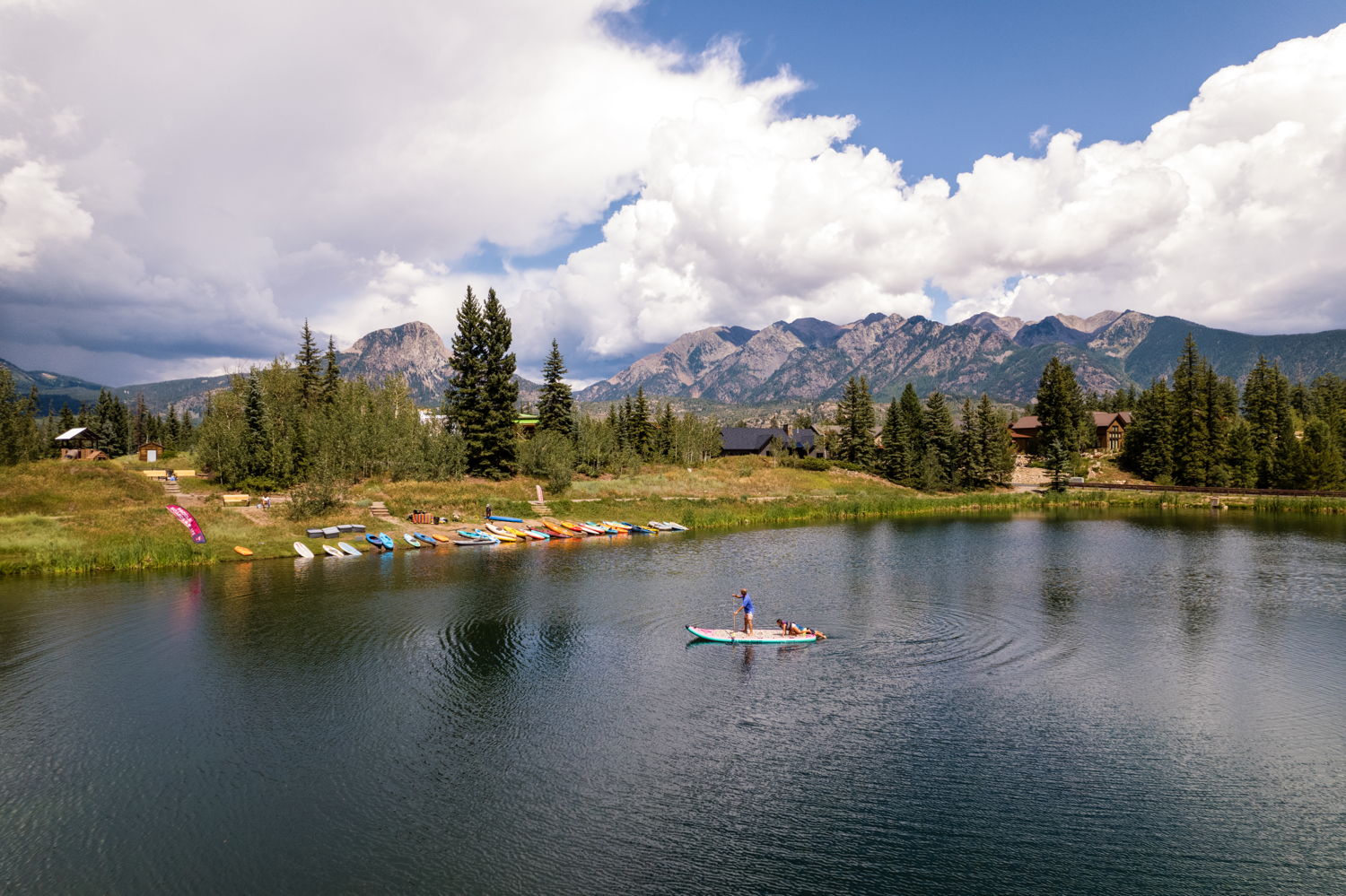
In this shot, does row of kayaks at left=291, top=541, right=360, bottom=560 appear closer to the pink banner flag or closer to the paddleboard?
the pink banner flag

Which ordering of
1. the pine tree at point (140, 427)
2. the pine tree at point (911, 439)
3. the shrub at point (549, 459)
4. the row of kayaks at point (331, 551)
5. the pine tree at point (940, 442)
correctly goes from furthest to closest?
the pine tree at point (140, 427)
the pine tree at point (911, 439)
the pine tree at point (940, 442)
the shrub at point (549, 459)
the row of kayaks at point (331, 551)

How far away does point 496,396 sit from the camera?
331ft

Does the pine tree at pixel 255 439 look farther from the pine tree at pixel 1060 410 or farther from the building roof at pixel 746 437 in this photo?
the pine tree at pixel 1060 410

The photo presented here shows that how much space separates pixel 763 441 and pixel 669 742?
A: 15762cm

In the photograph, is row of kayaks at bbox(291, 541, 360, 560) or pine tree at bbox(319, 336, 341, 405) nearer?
row of kayaks at bbox(291, 541, 360, 560)

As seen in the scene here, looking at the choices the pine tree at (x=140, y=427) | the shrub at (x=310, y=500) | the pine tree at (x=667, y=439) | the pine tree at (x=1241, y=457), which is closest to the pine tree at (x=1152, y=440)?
the pine tree at (x=1241, y=457)

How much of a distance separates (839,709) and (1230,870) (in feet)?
41.0

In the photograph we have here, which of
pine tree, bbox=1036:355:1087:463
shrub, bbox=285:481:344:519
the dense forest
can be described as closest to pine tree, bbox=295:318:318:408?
the dense forest

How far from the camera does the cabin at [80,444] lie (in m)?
129

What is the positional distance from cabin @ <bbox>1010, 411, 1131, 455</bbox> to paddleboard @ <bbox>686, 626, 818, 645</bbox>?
146m

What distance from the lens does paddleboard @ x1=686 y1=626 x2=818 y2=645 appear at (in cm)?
3628

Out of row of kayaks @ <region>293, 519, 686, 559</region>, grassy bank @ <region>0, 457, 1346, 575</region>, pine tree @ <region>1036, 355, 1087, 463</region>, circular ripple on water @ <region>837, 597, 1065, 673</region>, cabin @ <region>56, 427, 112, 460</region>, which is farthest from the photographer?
pine tree @ <region>1036, 355, 1087, 463</region>

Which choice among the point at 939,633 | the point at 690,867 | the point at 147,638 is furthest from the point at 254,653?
the point at 939,633

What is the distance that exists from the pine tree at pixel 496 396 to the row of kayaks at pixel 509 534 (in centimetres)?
2157
